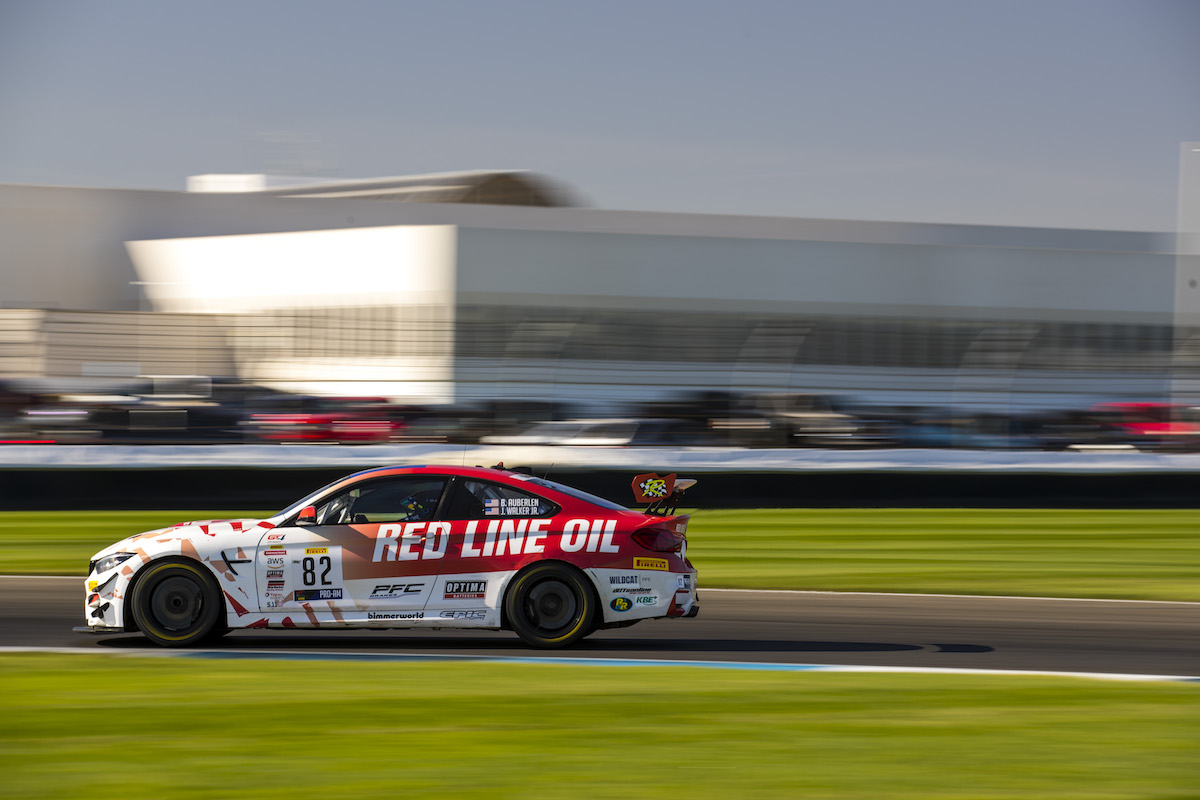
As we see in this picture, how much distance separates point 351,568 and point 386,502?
0.48 meters

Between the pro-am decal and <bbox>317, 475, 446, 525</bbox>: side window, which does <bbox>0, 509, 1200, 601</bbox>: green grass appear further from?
the pro-am decal

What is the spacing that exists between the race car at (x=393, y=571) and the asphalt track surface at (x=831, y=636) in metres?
0.25

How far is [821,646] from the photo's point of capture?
9.37 metres

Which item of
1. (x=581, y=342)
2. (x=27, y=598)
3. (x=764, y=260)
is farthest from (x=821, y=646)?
(x=764, y=260)

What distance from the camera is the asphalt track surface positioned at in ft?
28.7

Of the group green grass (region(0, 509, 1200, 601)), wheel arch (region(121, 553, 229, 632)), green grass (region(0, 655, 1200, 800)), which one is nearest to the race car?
wheel arch (region(121, 553, 229, 632))

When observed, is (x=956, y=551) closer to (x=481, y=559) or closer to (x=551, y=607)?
(x=551, y=607)

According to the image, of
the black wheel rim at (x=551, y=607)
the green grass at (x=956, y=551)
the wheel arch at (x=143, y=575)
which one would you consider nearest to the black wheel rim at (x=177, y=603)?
the wheel arch at (x=143, y=575)

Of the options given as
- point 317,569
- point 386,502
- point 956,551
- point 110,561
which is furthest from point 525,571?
point 956,551

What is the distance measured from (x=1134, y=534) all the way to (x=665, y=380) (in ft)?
74.9

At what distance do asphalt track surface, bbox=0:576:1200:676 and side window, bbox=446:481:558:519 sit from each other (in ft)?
2.96

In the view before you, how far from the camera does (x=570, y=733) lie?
6.25m

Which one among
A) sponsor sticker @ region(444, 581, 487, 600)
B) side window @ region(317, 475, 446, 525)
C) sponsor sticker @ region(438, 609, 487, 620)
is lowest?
sponsor sticker @ region(438, 609, 487, 620)

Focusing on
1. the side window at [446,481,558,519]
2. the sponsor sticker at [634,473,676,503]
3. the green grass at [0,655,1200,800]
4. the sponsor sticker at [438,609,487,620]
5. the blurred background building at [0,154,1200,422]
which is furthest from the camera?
the blurred background building at [0,154,1200,422]
